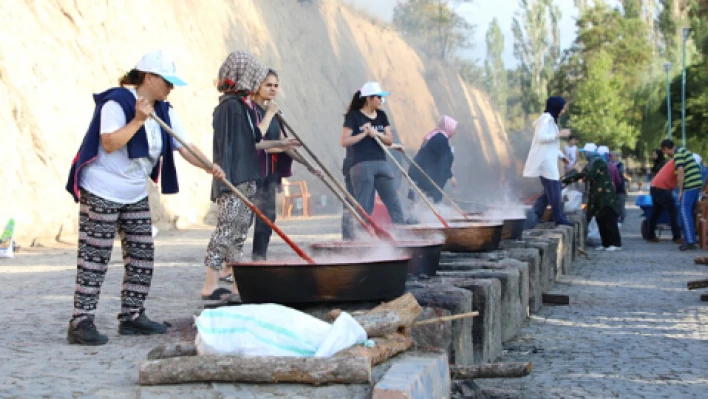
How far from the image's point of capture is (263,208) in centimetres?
752

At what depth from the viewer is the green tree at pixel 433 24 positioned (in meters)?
63.6

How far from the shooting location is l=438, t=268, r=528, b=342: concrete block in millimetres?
6703

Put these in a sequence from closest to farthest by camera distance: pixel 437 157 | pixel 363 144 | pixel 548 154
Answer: pixel 363 144 → pixel 548 154 → pixel 437 157

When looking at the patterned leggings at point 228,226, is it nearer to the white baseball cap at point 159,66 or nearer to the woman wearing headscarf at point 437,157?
the white baseball cap at point 159,66

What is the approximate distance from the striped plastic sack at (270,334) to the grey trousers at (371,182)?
206 inches

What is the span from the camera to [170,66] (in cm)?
536

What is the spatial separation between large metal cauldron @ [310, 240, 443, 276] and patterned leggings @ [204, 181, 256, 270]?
3.33 ft

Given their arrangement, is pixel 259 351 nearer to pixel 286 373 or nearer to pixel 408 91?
pixel 286 373

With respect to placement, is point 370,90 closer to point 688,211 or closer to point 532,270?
point 532,270

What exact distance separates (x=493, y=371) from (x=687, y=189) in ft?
39.5

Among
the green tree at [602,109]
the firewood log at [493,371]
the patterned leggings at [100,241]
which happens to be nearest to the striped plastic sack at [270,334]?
the firewood log at [493,371]

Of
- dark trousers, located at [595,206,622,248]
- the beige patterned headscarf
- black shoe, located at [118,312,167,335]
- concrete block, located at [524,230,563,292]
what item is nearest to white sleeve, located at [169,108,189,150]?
black shoe, located at [118,312,167,335]

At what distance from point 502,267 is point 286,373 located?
3.94 m

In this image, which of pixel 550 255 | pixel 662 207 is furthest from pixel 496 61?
pixel 550 255
